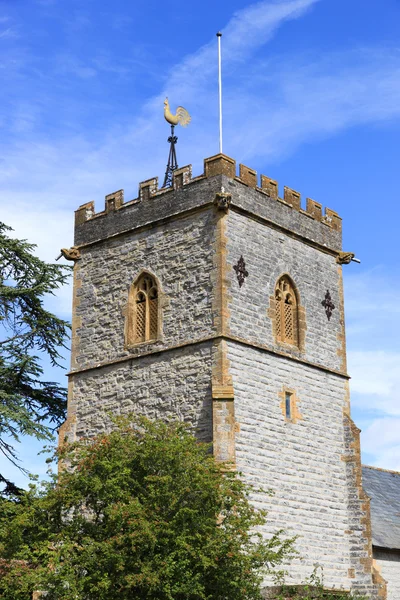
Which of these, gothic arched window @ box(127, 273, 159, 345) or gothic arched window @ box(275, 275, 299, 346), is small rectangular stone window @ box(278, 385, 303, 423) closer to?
gothic arched window @ box(275, 275, 299, 346)

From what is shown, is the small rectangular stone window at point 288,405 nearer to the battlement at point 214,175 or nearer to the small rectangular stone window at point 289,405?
the small rectangular stone window at point 289,405

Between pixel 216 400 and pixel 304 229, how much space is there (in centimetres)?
644

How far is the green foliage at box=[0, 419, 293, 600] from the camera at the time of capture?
1909 centimetres

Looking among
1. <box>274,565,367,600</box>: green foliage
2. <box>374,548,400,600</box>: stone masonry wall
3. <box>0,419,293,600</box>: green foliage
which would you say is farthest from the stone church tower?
<box>0,419,293,600</box>: green foliage

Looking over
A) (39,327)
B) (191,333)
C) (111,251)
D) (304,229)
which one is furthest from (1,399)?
(304,229)

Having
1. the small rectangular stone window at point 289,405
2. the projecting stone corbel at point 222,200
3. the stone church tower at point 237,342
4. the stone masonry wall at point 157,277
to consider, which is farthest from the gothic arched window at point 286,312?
the projecting stone corbel at point 222,200

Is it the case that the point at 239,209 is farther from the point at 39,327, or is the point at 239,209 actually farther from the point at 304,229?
the point at 39,327

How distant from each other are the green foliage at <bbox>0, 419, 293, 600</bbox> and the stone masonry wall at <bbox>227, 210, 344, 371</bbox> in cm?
407

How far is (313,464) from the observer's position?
2508 centimetres

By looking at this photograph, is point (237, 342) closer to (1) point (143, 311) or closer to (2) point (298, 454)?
(1) point (143, 311)

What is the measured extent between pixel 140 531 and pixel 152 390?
597 centimetres

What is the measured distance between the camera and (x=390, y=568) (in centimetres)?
2691

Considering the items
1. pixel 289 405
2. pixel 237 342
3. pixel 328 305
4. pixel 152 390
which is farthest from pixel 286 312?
pixel 152 390

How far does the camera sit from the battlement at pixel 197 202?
2511 centimetres
